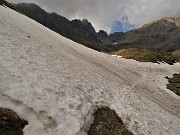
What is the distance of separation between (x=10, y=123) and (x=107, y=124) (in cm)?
619

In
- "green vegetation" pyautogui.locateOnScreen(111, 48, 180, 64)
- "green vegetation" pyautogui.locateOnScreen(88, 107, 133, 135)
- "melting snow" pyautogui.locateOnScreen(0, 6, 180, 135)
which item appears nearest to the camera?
"melting snow" pyautogui.locateOnScreen(0, 6, 180, 135)

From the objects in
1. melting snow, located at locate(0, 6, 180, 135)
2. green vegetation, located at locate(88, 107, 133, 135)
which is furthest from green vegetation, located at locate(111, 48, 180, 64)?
green vegetation, located at locate(88, 107, 133, 135)

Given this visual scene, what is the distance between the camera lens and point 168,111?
2580cm

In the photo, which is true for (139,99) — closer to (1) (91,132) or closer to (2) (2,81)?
(1) (91,132)

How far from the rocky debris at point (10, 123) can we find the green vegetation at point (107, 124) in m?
3.98

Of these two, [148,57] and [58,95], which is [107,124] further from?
[148,57]

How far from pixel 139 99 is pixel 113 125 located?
8.41 metres

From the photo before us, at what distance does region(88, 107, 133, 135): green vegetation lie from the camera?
16.1 metres

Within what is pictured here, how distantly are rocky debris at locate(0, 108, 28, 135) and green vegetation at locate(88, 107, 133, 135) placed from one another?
13.0ft

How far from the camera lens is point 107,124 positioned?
56.1ft

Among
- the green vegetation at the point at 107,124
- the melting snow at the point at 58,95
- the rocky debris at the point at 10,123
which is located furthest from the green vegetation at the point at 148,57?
the rocky debris at the point at 10,123

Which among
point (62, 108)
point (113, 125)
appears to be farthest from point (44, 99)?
point (113, 125)

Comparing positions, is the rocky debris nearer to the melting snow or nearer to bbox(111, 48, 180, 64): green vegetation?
the melting snow

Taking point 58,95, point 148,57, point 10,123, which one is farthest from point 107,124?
point 148,57
